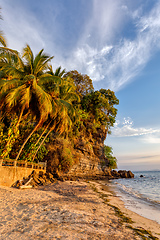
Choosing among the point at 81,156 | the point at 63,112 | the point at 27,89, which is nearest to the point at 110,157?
the point at 81,156

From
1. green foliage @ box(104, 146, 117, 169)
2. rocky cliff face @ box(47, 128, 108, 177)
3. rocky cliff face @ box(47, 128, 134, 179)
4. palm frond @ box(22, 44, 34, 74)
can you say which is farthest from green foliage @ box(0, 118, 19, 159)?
green foliage @ box(104, 146, 117, 169)

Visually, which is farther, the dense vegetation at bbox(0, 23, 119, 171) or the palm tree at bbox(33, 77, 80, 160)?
the palm tree at bbox(33, 77, 80, 160)

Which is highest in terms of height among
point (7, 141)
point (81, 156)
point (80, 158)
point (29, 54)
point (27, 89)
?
point (29, 54)

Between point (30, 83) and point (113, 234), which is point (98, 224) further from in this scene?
point (30, 83)

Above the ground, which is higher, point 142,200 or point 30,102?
point 30,102

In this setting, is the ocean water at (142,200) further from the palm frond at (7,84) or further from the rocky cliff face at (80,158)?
the palm frond at (7,84)

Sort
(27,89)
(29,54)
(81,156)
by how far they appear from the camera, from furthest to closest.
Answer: (81,156) < (29,54) < (27,89)

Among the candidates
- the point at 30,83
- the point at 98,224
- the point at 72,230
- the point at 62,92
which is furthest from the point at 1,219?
the point at 62,92

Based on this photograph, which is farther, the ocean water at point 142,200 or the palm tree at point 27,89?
the palm tree at point 27,89

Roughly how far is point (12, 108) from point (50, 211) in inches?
368

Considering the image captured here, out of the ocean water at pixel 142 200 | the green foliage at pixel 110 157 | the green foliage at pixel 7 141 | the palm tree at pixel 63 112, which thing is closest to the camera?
the ocean water at pixel 142 200

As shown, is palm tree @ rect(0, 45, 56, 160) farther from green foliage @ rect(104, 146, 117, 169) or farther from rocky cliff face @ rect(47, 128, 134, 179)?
green foliage @ rect(104, 146, 117, 169)

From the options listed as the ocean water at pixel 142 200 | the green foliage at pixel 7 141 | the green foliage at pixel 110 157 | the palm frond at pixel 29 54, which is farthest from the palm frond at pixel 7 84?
the green foliage at pixel 110 157

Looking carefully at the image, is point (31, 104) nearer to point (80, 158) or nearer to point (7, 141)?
point (7, 141)
